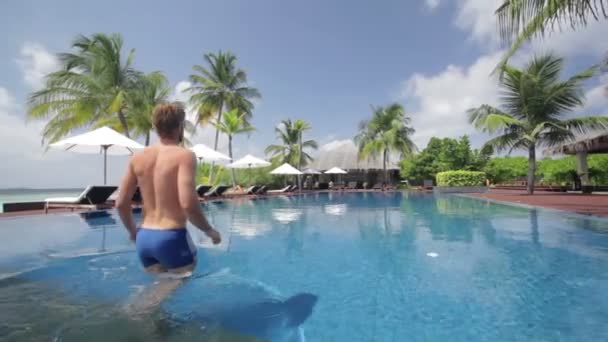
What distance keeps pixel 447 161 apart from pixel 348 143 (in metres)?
12.9

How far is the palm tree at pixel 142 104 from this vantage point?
52.7 feet

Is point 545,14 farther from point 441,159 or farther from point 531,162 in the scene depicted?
point 441,159

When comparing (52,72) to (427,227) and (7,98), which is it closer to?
(7,98)

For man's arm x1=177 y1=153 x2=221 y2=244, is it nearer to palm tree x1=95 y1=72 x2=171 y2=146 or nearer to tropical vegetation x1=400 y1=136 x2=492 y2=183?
palm tree x1=95 y1=72 x2=171 y2=146

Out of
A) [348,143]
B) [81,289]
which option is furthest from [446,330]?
[348,143]

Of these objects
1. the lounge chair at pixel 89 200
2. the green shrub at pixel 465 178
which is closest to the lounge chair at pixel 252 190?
the lounge chair at pixel 89 200

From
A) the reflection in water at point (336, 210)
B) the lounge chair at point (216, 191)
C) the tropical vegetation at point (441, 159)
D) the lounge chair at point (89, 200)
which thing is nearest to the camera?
the lounge chair at point (89, 200)

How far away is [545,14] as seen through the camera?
252 inches

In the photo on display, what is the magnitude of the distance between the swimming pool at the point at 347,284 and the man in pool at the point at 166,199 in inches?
22.5

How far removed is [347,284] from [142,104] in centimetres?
1718

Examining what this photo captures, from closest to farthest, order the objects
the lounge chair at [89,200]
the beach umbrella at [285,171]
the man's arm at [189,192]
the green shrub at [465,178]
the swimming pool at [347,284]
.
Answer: the man's arm at [189,192] < the swimming pool at [347,284] < the lounge chair at [89,200] < the green shrub at [465,178] < the beach umbrella at [285,171]

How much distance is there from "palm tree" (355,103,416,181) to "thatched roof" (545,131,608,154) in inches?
457

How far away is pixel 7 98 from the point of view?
43.5 feet

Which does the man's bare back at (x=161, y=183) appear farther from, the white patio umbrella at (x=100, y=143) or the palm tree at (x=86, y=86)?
the palm tree at (x=86, y=86)
